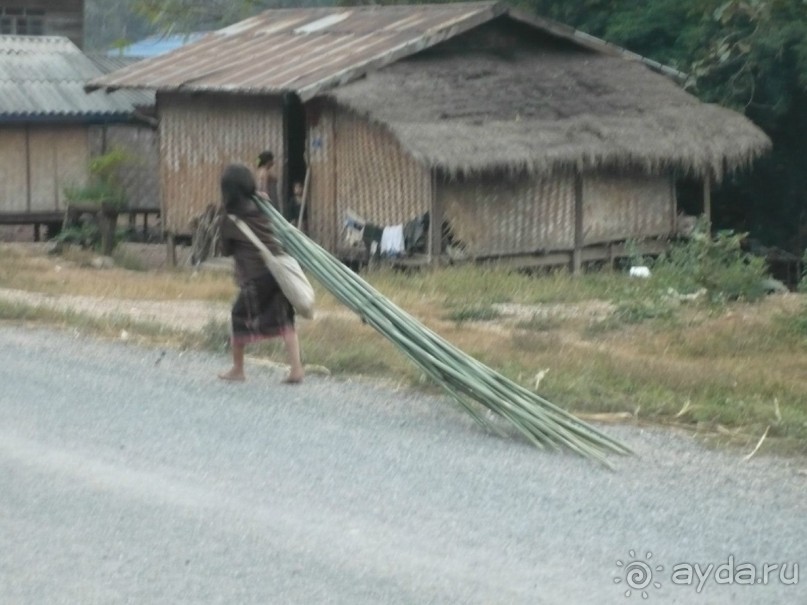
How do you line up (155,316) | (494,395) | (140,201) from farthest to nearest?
(140,201) < (155,316) < (494,395)

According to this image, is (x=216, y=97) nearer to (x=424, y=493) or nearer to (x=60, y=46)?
→ (x=60, y=46)

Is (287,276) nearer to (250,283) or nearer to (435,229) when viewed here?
(250,283)

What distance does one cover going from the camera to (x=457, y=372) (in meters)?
8.16

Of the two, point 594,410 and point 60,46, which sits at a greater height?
point 60,46

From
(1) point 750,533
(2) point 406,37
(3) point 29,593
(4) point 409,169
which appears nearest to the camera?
(3) point 29,593

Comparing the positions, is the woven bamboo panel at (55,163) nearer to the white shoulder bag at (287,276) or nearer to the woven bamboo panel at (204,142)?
the woven bamboo panel at (204,142)

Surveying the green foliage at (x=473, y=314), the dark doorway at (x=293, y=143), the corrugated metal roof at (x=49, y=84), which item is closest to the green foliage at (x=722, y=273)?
the green foliage at (x=473, y=314)

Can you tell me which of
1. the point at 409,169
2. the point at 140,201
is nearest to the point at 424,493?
the point at 409,169

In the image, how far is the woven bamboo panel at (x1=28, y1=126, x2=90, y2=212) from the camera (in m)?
23.8

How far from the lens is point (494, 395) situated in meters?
7.99

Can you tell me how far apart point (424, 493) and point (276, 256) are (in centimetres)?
284

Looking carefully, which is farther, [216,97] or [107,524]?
[216,97]

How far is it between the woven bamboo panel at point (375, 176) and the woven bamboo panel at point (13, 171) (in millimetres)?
7179

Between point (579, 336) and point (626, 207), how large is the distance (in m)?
8.37
